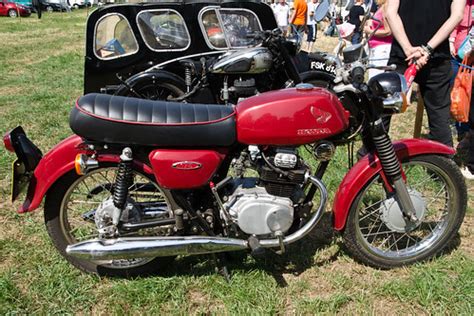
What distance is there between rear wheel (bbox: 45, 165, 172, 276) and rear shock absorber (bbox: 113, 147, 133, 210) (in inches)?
3.3

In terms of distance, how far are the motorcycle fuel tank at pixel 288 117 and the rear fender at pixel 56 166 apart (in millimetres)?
607

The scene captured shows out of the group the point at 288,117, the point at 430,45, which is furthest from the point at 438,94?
the point at 288,117

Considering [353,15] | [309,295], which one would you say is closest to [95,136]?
[309,295]

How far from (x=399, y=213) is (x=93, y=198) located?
Answer: 1.91 metres

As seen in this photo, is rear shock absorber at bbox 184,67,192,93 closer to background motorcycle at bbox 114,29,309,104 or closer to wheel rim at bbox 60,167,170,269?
background motorcycle at bbox 114,29,309,104

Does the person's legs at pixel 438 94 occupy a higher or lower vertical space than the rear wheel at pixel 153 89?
higher

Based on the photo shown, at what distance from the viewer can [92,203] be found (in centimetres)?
277

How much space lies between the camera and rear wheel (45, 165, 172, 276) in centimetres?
242

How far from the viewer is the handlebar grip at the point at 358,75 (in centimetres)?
229

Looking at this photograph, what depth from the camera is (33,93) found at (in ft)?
23.6

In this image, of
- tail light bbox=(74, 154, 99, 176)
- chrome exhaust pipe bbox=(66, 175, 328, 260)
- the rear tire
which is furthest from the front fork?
the rear tire

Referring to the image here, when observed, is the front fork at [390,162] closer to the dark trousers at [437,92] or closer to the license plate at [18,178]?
the dark trousers at [437,92]

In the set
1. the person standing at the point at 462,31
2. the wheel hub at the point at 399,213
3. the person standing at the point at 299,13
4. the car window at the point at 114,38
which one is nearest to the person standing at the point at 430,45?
the person standing at the point at 462,31

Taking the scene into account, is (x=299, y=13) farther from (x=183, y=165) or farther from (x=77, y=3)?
(x=77, y=3)
